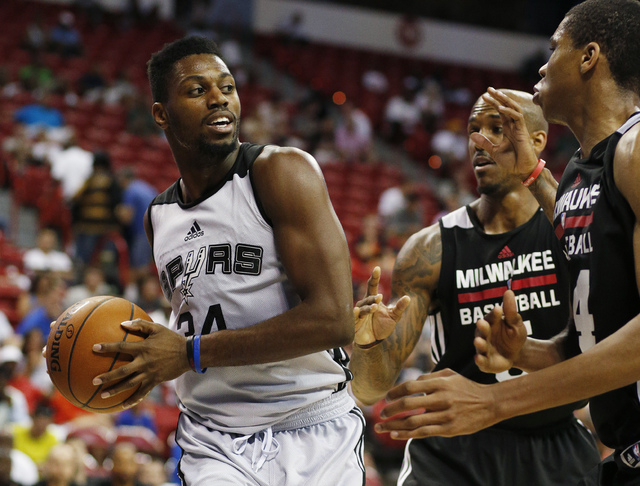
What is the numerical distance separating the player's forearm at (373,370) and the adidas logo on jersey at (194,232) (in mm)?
882

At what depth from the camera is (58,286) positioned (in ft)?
25.0

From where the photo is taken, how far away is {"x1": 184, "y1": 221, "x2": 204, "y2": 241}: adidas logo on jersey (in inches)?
118

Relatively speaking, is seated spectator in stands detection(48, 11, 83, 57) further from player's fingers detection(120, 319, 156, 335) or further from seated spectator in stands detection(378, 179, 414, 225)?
player's fingers detection(120, 319, 156, 335)

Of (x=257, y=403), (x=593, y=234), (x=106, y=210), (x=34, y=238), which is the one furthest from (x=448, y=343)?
(x=34, y=238)

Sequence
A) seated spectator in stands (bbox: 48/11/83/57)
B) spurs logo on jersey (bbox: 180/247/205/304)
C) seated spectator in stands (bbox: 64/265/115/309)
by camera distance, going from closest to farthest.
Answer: spurs logo on jersey (bbox: 180/247/205/304), seated spectator in stands (bbox: 64/265/115/309), seated spectator in stands (bbox: 48/11/83/57)

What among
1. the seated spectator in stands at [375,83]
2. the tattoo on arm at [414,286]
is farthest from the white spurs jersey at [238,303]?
the seated spectator in stands at [375,83]

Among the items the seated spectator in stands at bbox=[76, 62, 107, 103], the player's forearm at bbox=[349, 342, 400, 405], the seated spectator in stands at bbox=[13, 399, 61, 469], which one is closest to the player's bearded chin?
the player's forearm at bbox=[349, 342, 400, 405]

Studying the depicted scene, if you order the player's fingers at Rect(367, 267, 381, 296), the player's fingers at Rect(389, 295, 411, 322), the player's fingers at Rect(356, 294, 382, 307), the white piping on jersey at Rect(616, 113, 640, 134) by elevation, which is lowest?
the player's fingers at Rect(389, 295, 411, 322)

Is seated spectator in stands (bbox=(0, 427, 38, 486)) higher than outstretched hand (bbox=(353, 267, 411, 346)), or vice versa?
outstretched hand (bbox=(353, 267, 411, 346))

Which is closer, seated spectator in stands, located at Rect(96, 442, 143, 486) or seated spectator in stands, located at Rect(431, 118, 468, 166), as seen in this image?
seated spectator in stands, located at Rect(96, 442, 143, 486)

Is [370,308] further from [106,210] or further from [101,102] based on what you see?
[101,102]

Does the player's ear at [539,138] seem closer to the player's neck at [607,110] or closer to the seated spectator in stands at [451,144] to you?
the player's neck at [607,110]

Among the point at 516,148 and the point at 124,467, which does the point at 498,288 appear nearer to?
the point at 516,148

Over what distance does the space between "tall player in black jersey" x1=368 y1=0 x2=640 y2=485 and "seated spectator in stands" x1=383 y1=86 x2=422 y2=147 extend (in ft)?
46.5
